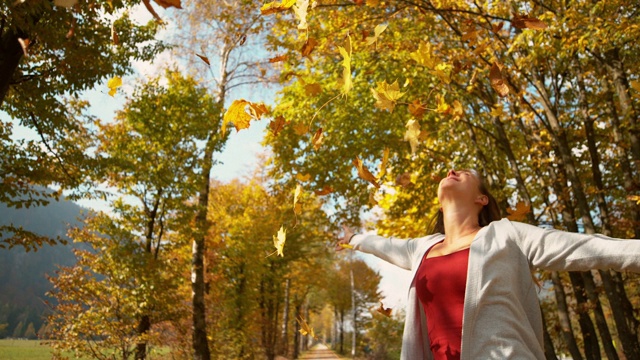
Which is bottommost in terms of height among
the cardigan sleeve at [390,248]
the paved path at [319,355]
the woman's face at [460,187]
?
the paved path at [319,355]

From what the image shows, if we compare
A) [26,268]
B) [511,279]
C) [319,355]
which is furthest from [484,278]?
[26,268]

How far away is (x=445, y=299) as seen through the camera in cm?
190

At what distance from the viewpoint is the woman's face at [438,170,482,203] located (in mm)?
2213

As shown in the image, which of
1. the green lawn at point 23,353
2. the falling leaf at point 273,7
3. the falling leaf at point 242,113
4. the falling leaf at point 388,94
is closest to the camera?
the falling leaf at point 273,7

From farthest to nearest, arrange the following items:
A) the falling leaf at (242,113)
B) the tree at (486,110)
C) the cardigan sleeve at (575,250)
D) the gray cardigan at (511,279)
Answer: the tree at (486,110) → the falling leaf at (242,113) → the gray cardigan at (511,279) → the cardigan sleeve at (575,250)

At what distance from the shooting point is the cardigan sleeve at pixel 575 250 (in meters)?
1.40

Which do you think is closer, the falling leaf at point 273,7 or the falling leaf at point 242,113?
the falling leaf at point 273,7

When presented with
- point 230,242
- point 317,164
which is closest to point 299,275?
point 230,242

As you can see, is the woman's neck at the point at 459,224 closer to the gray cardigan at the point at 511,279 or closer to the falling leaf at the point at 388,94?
the gray cardigan at the point at 511,279

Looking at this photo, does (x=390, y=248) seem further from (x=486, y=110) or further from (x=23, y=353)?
(x=23, y=353)

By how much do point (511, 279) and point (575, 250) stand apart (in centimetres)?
28

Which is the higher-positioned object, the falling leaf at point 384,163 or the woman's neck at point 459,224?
the falling leaf at point 384,163

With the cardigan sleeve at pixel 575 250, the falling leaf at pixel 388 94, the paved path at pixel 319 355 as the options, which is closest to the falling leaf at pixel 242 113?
the falling leaf at pixel 388 94

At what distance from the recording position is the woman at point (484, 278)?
5.15ft
